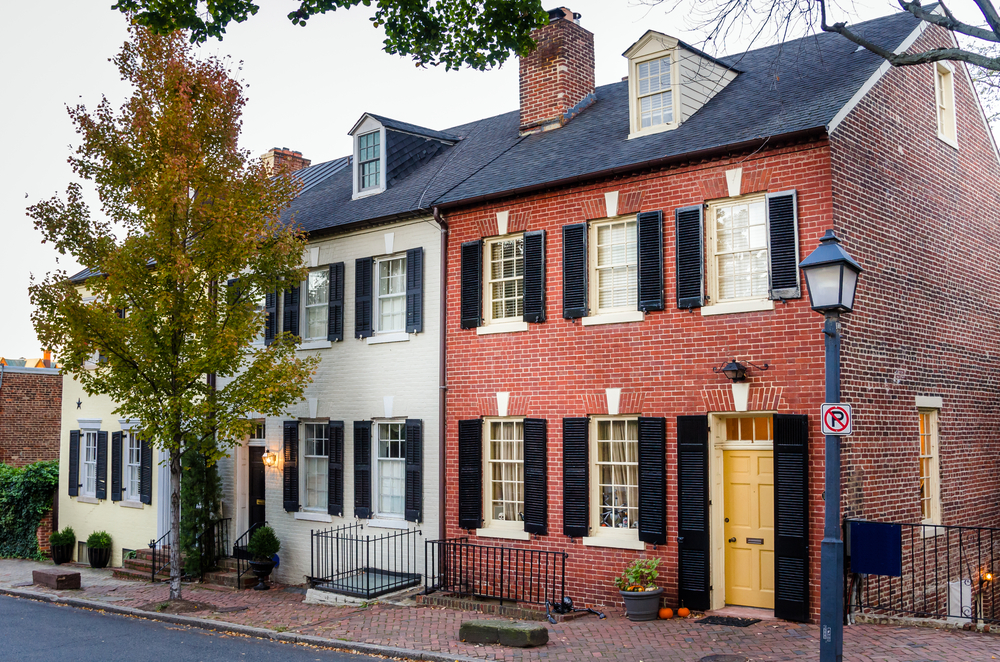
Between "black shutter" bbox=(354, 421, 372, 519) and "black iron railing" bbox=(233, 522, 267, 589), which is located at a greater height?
"black shutter" bbox=(354, 421, 372, 519)

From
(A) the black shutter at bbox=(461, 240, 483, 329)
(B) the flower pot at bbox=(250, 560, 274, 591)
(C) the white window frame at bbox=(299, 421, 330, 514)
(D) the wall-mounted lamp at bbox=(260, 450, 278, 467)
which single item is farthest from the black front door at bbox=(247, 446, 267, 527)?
(A) the black shutter at bbox=(461, 240, 483, 329)

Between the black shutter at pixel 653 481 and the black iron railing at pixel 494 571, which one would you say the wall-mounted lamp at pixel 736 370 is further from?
the black iron railing at pixel 494 571

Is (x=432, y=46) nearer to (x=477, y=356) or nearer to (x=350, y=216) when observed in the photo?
(x=477, y=356)

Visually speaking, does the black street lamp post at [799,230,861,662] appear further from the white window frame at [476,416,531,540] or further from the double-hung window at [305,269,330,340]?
the double-hung window at [305,269,330,340]

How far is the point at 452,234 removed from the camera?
15.1 meters

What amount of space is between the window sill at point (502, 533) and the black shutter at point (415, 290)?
3.61 m

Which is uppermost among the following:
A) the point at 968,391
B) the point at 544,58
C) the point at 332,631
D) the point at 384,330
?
the point at 544,58

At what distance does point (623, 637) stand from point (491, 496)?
400 centimetres

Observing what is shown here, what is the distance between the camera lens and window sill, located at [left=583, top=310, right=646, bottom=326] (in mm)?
12609

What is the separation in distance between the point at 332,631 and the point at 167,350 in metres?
5.61

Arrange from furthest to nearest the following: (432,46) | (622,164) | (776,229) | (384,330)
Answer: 1. (384,330)
2. (622,164)
3. (776,229)
4. (432,46)

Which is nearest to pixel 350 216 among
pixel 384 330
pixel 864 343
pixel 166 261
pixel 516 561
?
pixel 384 330

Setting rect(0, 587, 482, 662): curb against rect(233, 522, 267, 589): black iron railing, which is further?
rect(233, 522, 267, 589): black iron railing

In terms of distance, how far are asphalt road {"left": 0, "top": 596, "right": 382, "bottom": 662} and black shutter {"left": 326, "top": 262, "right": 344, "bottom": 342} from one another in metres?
5.83
